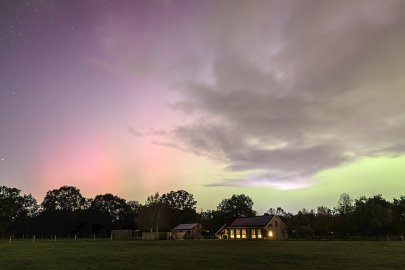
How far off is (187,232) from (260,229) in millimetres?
23903

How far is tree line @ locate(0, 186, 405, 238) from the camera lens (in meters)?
93.5

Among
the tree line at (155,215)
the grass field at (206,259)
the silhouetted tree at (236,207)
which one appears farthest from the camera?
the silhouetted tree at (236,207)

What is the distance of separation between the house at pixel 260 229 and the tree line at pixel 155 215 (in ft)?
19.3

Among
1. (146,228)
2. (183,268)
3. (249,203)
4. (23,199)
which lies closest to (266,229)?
(146,228)

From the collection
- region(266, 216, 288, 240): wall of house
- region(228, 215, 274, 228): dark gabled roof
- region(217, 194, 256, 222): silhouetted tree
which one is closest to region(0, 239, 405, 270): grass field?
region(266, 216, 288, 240): wall of house

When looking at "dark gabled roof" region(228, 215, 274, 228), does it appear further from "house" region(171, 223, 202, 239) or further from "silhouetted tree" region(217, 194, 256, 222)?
"silhouetted tree" region(217, 194, 256, 222)

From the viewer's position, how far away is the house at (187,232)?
10460 centimetres

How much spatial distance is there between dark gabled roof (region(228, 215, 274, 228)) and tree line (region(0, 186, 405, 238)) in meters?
10.1

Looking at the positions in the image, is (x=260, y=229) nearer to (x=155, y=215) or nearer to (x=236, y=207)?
(x=155, y=215)

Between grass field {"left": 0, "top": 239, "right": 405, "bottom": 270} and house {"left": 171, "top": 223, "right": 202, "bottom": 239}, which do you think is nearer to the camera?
grass field {"left": 0, "top": 239, "right": 405, "bottom": 270}

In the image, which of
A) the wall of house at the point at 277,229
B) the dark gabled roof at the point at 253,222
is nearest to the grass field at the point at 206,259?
the wall of house at the point at 277,229

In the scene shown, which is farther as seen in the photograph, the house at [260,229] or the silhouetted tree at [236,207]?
the silhouetted tree at [236,207]

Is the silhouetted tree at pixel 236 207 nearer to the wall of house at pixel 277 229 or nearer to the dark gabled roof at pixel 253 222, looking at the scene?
the dark gabled roof at pixel 253 222

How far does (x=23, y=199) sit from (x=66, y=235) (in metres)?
33.6
